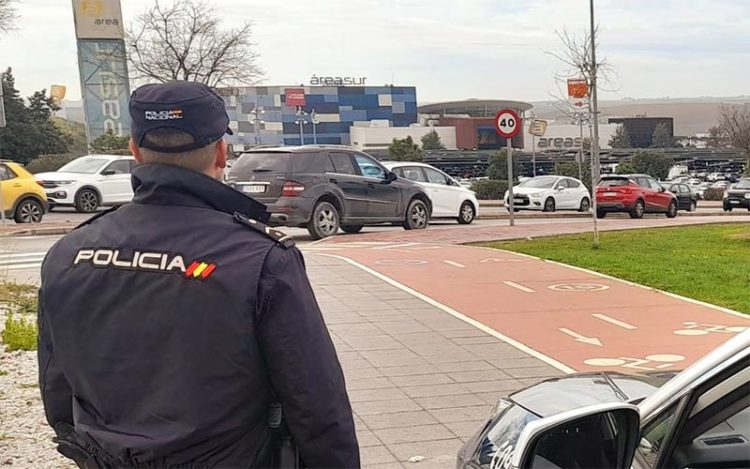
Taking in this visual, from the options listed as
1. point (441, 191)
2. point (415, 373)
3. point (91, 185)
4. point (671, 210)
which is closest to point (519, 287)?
point (415, 373)

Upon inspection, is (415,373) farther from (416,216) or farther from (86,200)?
(86,200)

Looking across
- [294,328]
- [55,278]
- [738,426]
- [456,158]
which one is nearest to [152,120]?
[55,278]

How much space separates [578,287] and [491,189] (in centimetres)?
3126

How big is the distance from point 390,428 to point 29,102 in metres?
52.7

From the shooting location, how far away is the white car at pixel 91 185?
21.5 m

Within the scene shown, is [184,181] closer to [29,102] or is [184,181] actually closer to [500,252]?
[500,252]

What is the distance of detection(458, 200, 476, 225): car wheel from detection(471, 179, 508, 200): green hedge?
1949cm

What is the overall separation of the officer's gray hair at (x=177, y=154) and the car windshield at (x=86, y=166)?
20962 millimetres

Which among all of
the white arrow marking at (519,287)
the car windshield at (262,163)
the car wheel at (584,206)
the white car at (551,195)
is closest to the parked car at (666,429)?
the white arrow marking at (519,287)

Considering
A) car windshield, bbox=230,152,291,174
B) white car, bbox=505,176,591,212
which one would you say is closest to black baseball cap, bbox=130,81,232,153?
car windshield, bbox=230,152,291,174

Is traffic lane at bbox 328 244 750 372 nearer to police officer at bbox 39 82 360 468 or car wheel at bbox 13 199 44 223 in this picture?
police officer at bbox 39 82 360 468

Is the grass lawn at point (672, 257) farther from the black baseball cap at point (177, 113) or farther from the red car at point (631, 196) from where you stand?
the red car at point (631, 196)

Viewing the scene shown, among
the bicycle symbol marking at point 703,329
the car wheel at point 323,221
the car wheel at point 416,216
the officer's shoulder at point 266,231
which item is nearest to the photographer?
the officer's shoulder at point 266,231

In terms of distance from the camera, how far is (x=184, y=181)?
2072mm
